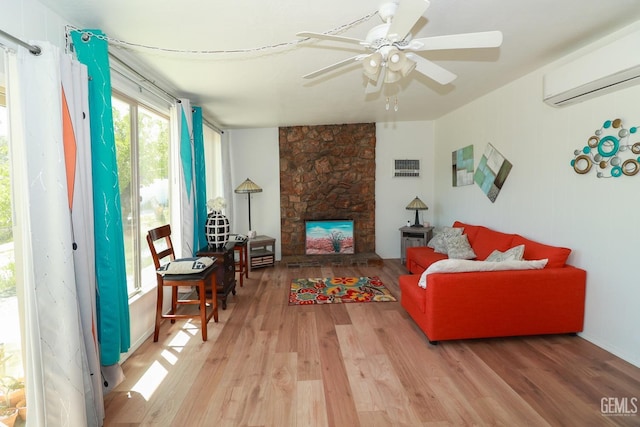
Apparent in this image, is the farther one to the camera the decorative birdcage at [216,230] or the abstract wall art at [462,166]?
the abstract wall art at [462,166]

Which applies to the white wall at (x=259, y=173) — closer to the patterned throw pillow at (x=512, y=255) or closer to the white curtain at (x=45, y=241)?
the patterned throw pillow at (x=512, y=255)

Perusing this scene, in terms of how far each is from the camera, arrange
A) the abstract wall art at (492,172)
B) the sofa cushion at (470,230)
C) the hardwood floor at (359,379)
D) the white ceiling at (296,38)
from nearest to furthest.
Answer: the hardwood floor at (359,379) → the white ceiling at (296,38) → the abstract wall art at (492,172) → the sofa cushion at (470,230)

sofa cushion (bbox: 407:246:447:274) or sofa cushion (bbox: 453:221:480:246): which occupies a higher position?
sofa cushion (bbox: 453:221:480:246)

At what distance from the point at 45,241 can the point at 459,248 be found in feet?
12.7

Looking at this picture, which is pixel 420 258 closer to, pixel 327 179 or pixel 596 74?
pixel 327 179

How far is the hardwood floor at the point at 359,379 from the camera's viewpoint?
68.4 inches

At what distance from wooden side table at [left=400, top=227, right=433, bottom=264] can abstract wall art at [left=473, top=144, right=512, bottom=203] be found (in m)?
1.16

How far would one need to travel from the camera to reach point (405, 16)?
54.3 inches

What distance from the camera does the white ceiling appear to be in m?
1.84

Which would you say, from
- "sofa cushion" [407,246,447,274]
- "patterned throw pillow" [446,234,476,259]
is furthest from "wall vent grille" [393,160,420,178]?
"patterned throw pillow" [446,234,476,259]

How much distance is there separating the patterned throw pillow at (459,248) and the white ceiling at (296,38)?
1.83 meters

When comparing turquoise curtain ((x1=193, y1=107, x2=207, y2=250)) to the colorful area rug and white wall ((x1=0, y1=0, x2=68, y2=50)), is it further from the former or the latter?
white wall ((x1=0, y1=0, x2=68, y2=50))

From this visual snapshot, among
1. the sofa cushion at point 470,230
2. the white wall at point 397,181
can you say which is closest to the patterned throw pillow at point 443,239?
the sofa cushion at point 470,230

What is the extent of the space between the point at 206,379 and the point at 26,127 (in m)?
1.80
